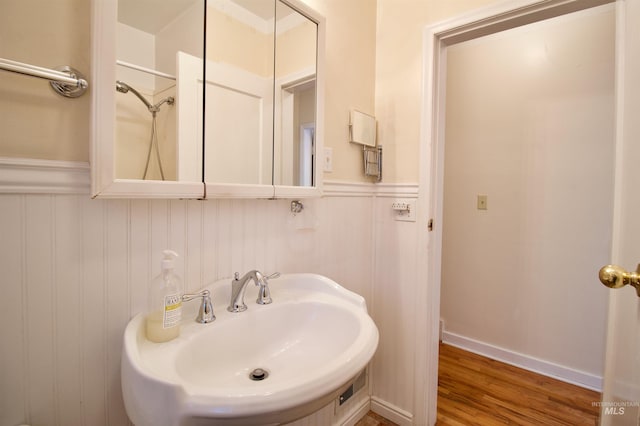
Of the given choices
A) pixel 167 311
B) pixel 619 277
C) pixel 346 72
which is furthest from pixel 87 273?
pixel 346 72

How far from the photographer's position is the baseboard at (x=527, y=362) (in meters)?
1.83

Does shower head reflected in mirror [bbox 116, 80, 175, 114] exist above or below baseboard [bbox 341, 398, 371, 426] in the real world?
above

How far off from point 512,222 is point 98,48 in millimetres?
2392

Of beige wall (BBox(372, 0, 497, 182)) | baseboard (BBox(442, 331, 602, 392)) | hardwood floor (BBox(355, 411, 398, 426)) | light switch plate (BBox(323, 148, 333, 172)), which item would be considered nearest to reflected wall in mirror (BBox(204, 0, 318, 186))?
light switch plate (BBox(323, 148, 333, 172))

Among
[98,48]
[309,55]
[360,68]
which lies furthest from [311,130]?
[98,48]

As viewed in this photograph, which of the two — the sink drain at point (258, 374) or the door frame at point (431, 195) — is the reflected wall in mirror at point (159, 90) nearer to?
the sink drain at point (258, 374)

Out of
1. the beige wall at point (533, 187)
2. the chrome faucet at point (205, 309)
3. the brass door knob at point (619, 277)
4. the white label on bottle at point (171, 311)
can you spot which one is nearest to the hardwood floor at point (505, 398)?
the beige wall at point (533, 187)

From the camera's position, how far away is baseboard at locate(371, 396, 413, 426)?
1.46m

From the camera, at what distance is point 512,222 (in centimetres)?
207

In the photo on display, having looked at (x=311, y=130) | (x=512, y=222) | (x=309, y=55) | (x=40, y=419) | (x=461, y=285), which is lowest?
(x=461, y=285)

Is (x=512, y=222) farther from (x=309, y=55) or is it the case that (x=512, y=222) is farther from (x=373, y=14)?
(x=309, y=55)

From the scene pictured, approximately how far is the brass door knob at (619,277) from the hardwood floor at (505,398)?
4.37ft

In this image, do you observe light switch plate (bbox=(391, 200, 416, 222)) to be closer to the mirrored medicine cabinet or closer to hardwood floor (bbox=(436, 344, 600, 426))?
the mirrored medicine cabinet

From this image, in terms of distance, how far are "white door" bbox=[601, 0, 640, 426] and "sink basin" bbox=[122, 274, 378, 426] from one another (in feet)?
1.82
